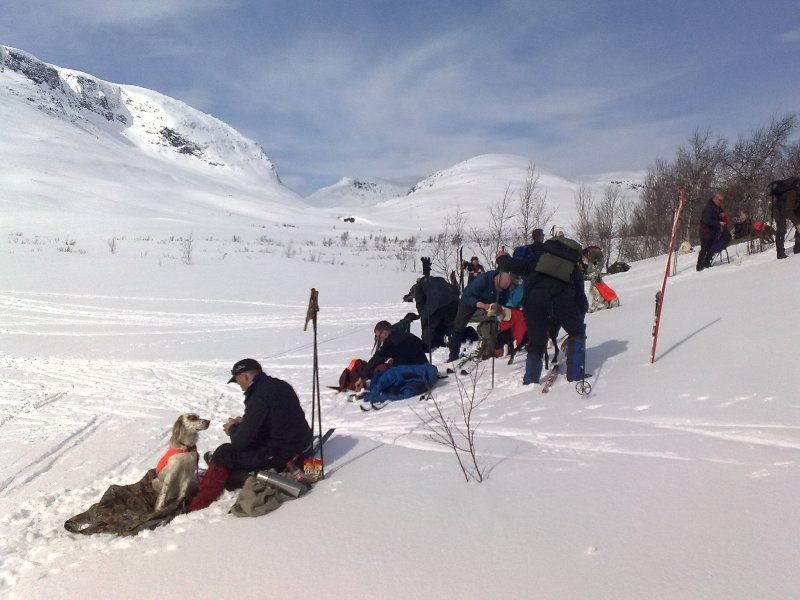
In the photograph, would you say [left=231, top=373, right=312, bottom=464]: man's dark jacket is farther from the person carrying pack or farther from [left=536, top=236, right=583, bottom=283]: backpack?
the person carrying pack

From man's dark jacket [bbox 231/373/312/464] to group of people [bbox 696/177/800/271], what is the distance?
335 inches

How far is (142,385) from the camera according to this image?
7.73 meters

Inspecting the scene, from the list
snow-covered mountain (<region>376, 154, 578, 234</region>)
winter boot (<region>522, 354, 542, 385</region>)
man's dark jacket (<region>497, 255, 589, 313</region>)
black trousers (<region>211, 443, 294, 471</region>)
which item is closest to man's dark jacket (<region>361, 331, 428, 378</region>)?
winter boot (<region>522, 354, 542, 385</region>)

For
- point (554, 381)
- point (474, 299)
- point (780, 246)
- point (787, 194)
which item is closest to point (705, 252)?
point (780, 246)

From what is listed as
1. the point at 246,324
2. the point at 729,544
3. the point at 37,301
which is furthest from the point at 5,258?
the point at 729,544

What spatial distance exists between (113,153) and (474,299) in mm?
92388

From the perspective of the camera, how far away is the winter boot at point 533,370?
5.93 m

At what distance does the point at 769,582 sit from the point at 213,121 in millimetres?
184646

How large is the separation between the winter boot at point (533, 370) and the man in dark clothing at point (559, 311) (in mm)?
35

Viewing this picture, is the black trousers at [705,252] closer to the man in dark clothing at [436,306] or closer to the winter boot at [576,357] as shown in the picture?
the man in dark clothing at [436,306]

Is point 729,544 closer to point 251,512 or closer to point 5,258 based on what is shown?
point 251,512

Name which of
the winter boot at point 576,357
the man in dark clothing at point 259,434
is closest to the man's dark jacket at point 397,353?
the winter boot at point 576,357

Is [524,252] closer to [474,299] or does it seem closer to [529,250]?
[529,250]

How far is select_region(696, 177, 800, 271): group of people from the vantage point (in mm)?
8836
